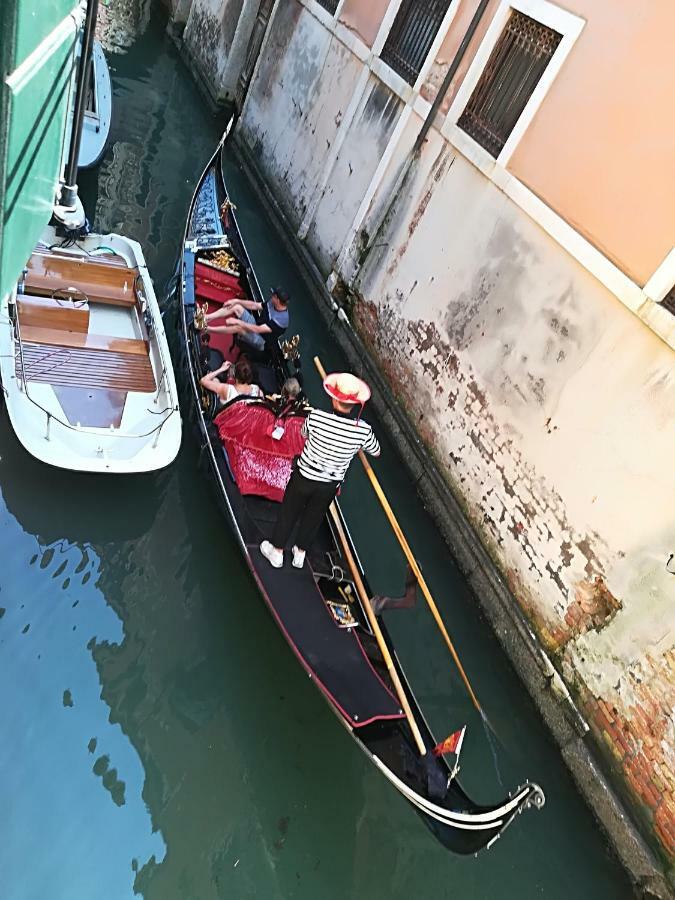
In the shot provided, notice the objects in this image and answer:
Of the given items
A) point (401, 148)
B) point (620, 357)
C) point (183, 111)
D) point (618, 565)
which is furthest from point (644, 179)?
point (183, 111)

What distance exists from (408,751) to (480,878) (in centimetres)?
71

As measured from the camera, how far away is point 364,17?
225 inches

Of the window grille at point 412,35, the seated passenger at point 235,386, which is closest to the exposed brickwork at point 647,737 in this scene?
the seated passenger at point 235,386

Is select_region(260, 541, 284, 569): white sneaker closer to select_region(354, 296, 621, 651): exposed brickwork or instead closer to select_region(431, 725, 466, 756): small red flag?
select_region(431, 725, 466, 756): small red flag

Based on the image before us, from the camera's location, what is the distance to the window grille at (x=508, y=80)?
12.8 feet

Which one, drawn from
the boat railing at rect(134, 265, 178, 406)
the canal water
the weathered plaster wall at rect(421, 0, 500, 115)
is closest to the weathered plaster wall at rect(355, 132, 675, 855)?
the weathered plaster wall at rect(421, 0, 500, 115)

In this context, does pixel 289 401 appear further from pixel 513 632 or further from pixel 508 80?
pixel 508 80

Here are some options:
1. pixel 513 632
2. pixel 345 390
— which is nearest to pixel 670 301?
pixel 345 390

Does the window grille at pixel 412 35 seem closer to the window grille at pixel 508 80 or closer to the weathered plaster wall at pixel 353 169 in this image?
the weathered plaster wall at pixel 353 169

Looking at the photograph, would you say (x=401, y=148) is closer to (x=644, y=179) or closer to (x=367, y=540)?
(x=644, y=179)

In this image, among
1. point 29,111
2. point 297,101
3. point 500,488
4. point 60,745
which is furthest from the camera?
point 297,101

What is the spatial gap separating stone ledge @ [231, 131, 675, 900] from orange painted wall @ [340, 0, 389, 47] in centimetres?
227

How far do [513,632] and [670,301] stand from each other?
194cm

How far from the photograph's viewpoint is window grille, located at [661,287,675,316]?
304 centimetres
